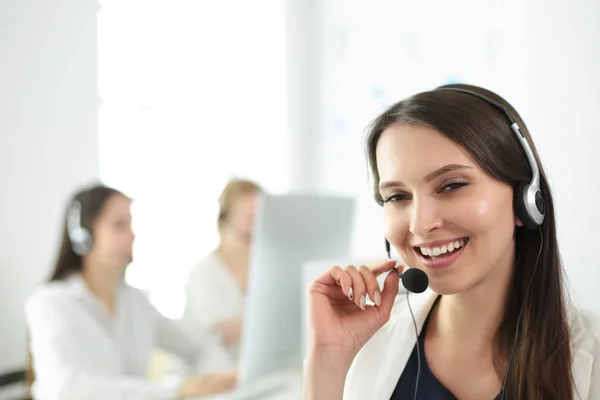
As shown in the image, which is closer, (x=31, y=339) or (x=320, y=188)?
(x=31, y=339)

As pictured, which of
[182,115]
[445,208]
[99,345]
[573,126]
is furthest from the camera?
[182,115]

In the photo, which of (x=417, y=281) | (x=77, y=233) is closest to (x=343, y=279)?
(x=417, y=281)


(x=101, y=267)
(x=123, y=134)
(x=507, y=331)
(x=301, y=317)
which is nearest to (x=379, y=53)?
(x=123, y=134)

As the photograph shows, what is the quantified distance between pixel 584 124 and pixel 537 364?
0.67m

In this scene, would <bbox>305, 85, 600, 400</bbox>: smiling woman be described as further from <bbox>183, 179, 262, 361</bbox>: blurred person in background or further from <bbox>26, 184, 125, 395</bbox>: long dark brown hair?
<bbox>183, 179, 262, 361</bbox>: blurred person in background

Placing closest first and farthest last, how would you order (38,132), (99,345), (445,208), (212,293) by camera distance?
(445,208)
(99,345)
(212,293)
(38,132)

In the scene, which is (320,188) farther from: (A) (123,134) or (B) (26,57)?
(B) (26,57)

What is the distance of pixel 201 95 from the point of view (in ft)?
12.1

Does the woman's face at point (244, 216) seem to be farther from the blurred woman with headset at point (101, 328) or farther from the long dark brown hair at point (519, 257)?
the long dark brown hair at point (519, 257)

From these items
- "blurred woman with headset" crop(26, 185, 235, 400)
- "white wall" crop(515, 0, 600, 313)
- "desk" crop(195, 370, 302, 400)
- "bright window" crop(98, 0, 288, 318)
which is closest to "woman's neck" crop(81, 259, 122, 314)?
"blurred woman with headset" crop(26, 185, 235, 400)

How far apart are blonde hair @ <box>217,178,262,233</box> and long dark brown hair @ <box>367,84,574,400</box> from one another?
5.70 ft

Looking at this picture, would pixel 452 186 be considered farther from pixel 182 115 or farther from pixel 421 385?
pixel 182 115

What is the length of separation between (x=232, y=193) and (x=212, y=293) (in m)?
0.47

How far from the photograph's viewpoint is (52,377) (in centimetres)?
187
